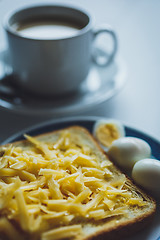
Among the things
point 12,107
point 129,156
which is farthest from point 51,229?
point 12,107

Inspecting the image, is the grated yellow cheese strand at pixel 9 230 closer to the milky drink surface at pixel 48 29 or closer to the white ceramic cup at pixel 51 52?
the white ceramic cup at pixel 51 52

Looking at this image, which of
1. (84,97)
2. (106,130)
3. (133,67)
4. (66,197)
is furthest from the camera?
(133,67)

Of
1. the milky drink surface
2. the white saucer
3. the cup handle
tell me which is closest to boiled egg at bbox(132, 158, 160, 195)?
the white saucer

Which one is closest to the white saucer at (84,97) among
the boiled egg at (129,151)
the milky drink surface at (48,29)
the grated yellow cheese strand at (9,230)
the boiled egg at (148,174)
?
the milky drink surface at (48,29)

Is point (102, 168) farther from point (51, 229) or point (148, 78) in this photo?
point (148, 78)

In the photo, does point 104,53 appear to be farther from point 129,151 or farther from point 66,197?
point 66,197

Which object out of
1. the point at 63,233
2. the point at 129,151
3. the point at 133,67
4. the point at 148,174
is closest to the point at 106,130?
the point at 129,151
